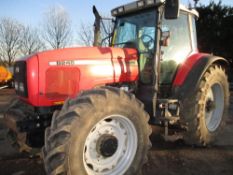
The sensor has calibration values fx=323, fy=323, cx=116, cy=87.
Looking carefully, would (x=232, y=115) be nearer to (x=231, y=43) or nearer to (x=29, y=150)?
(x=29, y=150)

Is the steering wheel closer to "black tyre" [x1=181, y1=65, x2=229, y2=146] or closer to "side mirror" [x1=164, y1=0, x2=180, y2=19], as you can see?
"side mirror" [x1=164, y1=0, x2=180, y2=19]

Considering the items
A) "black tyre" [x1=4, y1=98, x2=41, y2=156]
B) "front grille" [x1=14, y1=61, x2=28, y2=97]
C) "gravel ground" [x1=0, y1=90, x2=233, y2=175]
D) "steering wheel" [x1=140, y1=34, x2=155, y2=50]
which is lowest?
"gravel ground" [x1=0, y1=90, x2=233, y2=175]

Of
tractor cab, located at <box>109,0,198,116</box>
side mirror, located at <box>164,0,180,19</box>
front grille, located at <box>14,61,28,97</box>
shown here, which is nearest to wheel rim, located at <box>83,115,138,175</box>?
tractor cab, located at <box>109,0,198,116</box>

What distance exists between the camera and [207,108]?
6066 mm

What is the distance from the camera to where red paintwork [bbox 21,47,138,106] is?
4316mm

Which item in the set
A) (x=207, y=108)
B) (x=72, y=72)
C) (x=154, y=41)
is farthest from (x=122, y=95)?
(x=207, y=108)

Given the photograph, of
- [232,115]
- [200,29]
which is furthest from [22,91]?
[200,29]

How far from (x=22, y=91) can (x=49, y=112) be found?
0.49 m

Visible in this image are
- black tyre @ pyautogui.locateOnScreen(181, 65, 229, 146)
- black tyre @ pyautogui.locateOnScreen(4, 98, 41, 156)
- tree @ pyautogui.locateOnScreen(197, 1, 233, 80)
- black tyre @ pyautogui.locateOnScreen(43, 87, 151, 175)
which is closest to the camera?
black tyre @ pyautogui.locateOnScreen(43, 87, 151, 175)

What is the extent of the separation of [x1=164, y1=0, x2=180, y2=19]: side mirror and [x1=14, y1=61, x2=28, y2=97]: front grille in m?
2.09

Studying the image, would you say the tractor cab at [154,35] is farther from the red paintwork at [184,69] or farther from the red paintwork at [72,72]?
the red paintwork at [72,72]

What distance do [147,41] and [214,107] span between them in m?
2.04

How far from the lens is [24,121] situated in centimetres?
435

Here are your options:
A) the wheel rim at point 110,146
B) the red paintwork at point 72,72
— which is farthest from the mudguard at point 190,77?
the wheel rim at point 110,146
